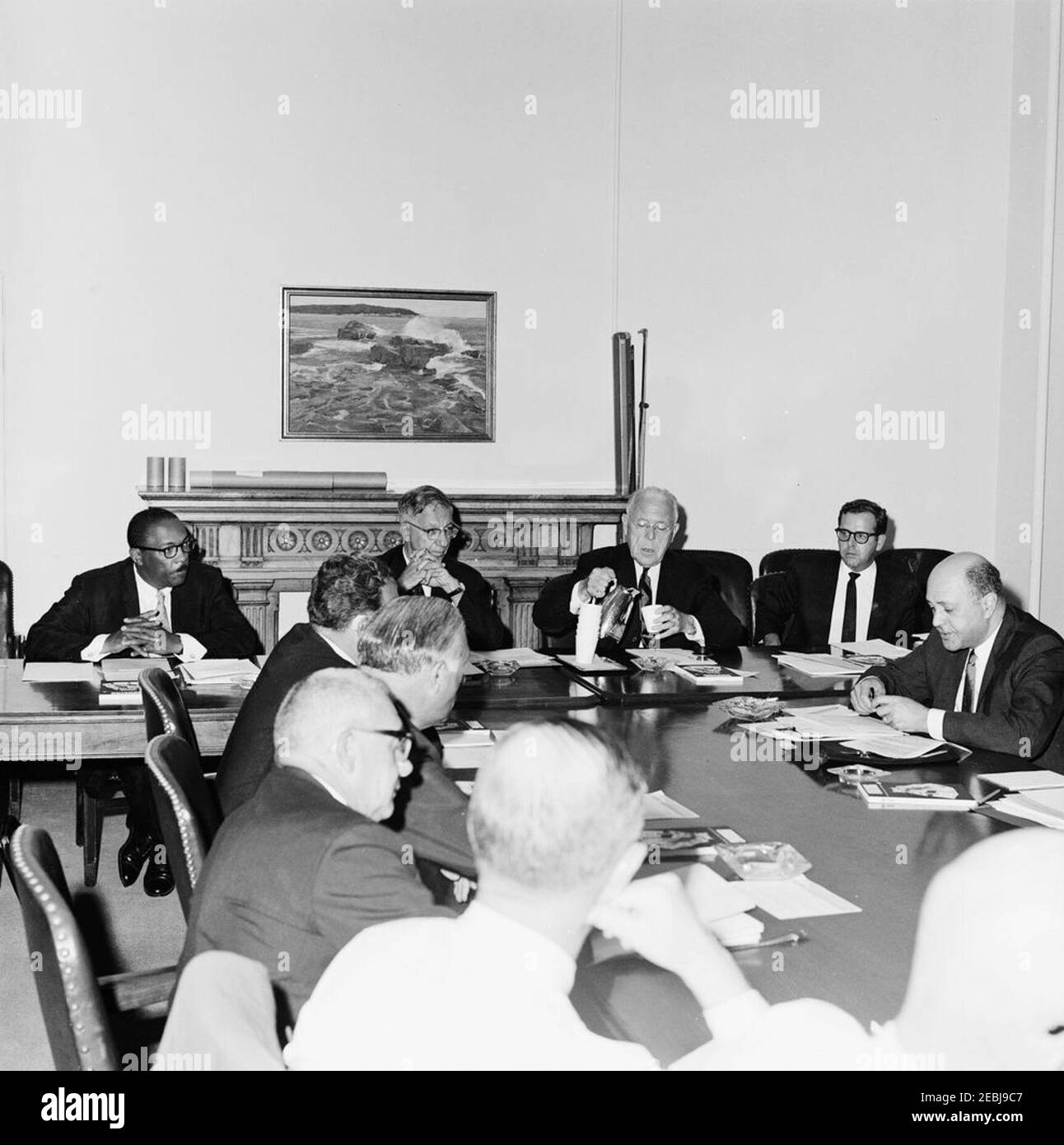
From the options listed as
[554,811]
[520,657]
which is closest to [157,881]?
[520,657]

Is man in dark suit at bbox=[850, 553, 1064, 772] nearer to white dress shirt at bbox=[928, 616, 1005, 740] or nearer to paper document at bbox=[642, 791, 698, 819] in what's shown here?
white dress shirt at bbox=[928, 616, 1005, 740]

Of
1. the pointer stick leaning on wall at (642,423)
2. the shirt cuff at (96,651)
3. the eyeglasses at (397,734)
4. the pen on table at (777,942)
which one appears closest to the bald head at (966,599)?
the pen on table at (777,942)

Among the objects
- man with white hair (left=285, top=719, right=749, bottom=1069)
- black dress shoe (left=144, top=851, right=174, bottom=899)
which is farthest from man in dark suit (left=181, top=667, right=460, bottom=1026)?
black dress shoe (left=144, top=851, right=174, bottom=899)

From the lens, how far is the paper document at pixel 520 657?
427 centimetres

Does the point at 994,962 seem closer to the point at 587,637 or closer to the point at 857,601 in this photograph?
the point at 587,637

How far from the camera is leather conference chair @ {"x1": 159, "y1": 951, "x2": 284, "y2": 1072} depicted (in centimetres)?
126

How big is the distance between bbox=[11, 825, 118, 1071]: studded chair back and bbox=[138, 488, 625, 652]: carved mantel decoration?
442 cm

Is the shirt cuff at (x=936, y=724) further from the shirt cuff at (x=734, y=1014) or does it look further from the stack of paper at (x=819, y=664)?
the shirt cuff at (x=734, y=1014)

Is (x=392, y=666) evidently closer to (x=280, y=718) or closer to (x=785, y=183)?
(x=280, y=718)

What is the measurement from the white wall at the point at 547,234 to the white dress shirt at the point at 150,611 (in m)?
1.68

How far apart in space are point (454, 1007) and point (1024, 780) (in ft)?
6.31

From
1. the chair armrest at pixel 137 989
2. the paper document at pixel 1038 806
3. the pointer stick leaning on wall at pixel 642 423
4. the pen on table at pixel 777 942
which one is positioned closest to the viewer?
the pen on table at pixel 777 942

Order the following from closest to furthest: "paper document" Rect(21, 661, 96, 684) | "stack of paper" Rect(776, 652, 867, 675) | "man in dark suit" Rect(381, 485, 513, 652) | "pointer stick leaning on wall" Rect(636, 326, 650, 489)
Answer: "paper document" Rect(21, 661, 96, 684), "stack of paper" Rect(776, 652, 867, 675), "man in dark suit" Rect(381, 485, 513, 652), "pointer stick leaning on wall" Rect(636, 326, 650, 489)

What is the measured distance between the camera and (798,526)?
6977 millimetres
